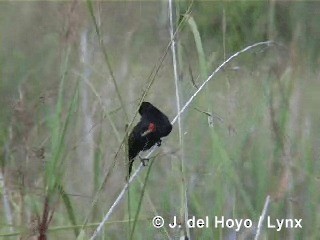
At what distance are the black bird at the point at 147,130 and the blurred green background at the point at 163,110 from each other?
0.01m

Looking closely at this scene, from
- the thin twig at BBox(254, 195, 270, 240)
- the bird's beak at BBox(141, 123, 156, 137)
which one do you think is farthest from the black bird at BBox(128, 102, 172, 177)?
the thin twig at BBox(254, 195, 270, 240)

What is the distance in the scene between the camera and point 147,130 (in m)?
0.75

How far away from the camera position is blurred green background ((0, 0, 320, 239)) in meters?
0.77

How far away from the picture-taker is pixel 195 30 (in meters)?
0.78

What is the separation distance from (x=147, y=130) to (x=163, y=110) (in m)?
0.04

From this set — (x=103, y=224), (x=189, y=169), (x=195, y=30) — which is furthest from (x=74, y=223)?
(x=195, y=30)

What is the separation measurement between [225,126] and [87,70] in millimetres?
182

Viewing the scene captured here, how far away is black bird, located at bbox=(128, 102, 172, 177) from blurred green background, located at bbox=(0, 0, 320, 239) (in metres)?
0.01

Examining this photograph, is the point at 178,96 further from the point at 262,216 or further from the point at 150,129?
the point at 262,216

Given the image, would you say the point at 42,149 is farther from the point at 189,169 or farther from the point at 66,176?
the point at 189,169

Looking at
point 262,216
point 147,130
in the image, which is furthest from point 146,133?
point 262,216

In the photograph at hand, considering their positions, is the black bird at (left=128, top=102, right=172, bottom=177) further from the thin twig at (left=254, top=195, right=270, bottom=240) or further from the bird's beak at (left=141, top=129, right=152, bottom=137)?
the thin twig at (left=254, top=195, right=270, bottom=240)

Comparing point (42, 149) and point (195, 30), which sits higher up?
point (195, 30)

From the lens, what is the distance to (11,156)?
78cm
